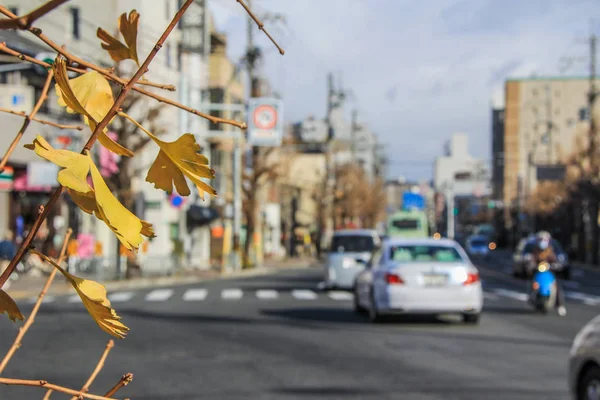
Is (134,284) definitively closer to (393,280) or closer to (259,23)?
(393,280)

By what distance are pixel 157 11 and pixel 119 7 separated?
2.47 meters

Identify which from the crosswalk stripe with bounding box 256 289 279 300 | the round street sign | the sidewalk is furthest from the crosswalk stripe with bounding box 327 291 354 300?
the round street sign

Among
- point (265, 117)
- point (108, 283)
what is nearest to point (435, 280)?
point (108, 283)

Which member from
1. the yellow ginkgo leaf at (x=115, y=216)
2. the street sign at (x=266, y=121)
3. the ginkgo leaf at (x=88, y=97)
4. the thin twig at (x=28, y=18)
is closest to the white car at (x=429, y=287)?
the ginkgo leaf at (x=88, y=97)

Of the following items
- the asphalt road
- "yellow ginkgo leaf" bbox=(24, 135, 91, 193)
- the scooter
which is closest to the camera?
"yellow ginkgo leaf" bbox=(24, 135, 91, 193)

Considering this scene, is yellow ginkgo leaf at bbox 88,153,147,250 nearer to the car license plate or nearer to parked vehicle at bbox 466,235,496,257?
the car license plate

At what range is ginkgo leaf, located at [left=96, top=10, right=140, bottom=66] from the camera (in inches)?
67.2

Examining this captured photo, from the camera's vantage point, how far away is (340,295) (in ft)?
92.2

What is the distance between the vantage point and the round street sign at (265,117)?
40.1 m

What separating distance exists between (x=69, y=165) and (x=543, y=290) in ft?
64.8

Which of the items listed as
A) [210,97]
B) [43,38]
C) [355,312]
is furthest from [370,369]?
[210,97]

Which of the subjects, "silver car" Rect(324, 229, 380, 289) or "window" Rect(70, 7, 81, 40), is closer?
"silver car" Rect(324, 229, 380, 289)

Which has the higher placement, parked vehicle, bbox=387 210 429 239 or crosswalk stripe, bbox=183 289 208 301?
parked vehicle, bbox=387 210 429 239

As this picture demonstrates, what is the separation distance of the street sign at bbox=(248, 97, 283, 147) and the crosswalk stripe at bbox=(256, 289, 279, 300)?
10715mm
